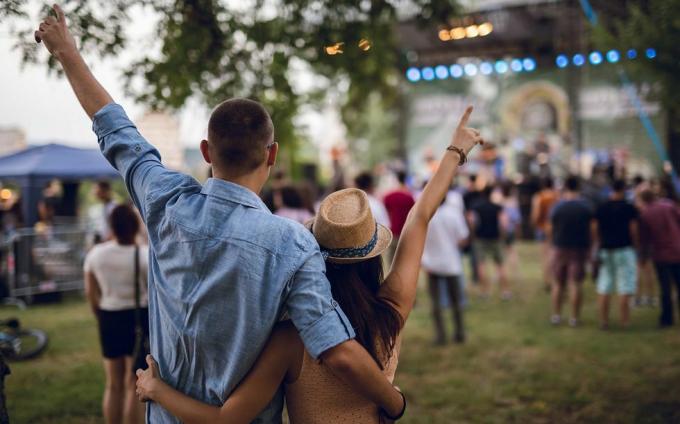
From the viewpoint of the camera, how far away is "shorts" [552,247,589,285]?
309 inches

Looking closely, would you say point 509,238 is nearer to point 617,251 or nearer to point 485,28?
point 617,251

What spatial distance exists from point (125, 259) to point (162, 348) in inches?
105

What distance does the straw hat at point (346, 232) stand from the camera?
5.99 ft

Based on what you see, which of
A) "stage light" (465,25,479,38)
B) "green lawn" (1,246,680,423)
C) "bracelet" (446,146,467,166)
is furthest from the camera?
"stage light" (465,25,479,38)

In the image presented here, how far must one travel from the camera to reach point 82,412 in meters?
5.21

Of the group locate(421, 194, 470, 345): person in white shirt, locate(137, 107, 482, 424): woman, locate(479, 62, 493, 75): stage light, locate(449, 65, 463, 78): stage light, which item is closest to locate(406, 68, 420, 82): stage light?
locate(449, 65, 463, 78): stage light

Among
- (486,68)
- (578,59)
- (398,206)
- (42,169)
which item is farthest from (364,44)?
(486,68)

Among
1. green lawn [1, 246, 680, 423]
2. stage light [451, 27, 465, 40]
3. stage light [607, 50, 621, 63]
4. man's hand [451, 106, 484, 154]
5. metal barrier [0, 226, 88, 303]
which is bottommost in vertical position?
green lawn [1, 246, 680, 423]

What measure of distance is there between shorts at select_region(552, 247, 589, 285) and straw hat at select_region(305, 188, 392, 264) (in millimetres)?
6627

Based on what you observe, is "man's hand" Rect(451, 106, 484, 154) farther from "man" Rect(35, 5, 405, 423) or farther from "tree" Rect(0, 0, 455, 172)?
"tree" Rect(0, 0, 455, 172)

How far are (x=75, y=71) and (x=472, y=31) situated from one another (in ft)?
64.3

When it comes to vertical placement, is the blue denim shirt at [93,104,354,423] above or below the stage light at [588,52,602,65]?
below

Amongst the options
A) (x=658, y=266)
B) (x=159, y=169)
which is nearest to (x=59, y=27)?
(x=159, y=169)

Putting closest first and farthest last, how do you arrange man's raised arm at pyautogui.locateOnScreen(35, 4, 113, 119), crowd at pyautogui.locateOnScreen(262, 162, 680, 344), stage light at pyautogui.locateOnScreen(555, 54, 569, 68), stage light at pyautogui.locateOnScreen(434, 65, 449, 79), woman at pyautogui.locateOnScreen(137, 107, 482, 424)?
woman at pyautogui.locateOnScreen(137, 107, 482, 424) < man's raised arm at pyautogui.locateOnScreen(35, 4, 113, 119) < crowd at pyautogui.locateOnScreen(262, 162, 680, 344) < stage light at pyautogui.locateOnScreen(555, 54, 569, 68) < stage light at pyautogui.locateOnScreen(434, 65, 449, 79)
